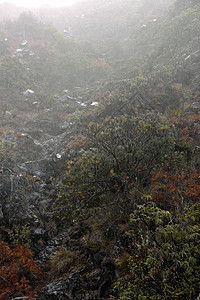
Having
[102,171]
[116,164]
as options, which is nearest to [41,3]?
[116,164]

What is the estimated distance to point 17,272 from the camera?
4781 mm

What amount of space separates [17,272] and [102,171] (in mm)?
3256

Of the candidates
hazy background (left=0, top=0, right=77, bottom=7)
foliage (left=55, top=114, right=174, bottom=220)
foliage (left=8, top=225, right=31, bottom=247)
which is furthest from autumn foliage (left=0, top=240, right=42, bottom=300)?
hazy background (left=0, top=0, right=77, bottom=7)

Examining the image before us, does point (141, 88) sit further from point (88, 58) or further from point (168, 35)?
point (88, 58)

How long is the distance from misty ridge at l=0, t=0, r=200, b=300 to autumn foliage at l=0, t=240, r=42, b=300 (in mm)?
26

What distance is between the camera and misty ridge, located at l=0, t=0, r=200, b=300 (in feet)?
10.2

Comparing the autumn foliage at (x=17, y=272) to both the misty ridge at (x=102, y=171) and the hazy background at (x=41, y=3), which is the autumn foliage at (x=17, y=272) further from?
the hazy background at (x=41, y=3)

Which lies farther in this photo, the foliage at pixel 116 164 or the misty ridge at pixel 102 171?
the foliage at pixel 116 164

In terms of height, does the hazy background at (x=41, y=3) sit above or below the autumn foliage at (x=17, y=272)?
above

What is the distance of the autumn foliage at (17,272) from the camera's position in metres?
4.41

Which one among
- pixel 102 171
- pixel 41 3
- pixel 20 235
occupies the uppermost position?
pixel 41 3

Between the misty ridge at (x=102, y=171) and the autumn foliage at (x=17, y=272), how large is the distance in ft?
0.09

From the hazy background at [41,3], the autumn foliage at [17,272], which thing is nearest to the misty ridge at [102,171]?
the autumn foliage at [17,272]

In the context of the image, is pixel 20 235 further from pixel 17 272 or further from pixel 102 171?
pixel 102 171
